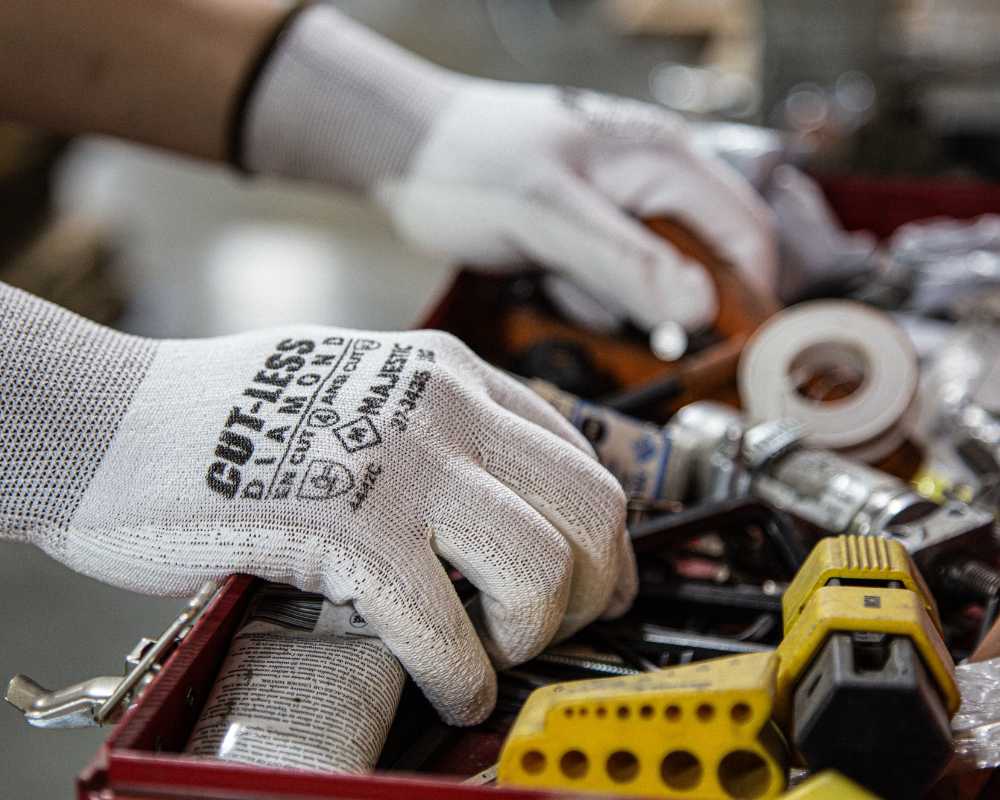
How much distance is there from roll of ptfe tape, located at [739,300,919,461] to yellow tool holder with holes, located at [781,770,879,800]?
1.48ft

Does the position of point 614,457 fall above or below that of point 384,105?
below

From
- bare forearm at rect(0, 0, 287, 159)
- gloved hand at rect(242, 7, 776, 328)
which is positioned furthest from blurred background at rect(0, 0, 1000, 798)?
bare forearm at rect(0, 0, 287, 159)

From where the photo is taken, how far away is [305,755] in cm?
49

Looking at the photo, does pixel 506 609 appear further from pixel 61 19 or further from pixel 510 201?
pixel 61 19

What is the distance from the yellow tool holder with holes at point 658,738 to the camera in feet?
1.43

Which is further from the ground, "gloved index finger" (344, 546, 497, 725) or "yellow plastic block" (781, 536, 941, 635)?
"yellow plastic block" (781, 536, 941, 635)

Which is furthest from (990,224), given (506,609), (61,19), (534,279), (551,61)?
(551,61)

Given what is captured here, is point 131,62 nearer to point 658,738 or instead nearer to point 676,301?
point 676,301

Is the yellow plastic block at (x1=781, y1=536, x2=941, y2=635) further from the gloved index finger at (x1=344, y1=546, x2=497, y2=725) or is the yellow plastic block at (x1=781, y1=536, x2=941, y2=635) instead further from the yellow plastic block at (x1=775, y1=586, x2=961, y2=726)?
the gloved index finger at (x1=344, y1=546, x2=497, y2=725)

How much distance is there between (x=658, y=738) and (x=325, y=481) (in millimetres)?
209

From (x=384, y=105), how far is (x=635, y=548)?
0.61 m

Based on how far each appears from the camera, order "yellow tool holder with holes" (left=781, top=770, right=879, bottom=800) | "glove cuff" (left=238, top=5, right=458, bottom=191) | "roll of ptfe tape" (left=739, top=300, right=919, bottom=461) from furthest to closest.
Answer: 1. "glove cuff" (left=238, top=5, right=458, bottom=191)
2. "roll of ptfe tape" (left=739, top=300, right=919, bottom=461)
3. "yellow tool holder with holes" (left=781, top=770, right=879, bottom=800)

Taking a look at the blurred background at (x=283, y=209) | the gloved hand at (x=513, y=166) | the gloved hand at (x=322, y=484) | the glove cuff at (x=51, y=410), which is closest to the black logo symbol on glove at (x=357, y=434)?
the gloved hand at (x=322, y=484)

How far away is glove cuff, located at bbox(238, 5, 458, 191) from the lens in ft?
3.68
